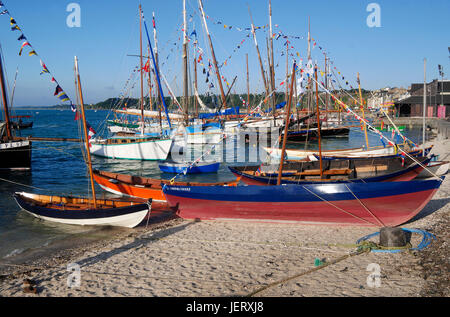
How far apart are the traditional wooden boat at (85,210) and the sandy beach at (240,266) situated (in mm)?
744

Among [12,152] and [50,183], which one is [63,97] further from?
[12,152]

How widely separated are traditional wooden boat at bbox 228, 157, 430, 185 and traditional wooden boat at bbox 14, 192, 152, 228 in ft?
19.1

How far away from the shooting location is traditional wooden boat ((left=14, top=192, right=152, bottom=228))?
46.0ft

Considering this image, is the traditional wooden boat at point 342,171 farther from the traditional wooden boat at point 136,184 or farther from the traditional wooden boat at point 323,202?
the traditional wooden boat at point 323,202

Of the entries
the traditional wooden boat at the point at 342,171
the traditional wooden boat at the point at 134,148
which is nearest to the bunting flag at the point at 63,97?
the traditional wooden boat at the point at 342,171

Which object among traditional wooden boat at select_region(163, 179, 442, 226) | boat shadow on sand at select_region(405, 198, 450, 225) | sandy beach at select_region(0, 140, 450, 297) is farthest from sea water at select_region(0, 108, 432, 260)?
boat shadow on sand at select_region(405, 198, 450, 225)


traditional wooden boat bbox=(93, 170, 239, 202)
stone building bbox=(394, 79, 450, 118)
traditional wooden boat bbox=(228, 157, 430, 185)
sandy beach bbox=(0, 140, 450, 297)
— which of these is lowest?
sandy beach bbox=(0, 140, 450, 297)

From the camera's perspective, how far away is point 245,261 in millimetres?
10539

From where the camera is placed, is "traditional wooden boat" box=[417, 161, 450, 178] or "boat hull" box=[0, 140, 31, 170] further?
"boat hull" box=[0, 140, 31, 170]

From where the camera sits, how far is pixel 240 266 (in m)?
10.2

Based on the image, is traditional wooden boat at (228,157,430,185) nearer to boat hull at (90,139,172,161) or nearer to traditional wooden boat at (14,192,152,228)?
traditional wooden boat at (14,192,152,228)

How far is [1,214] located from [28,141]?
40.6ft
